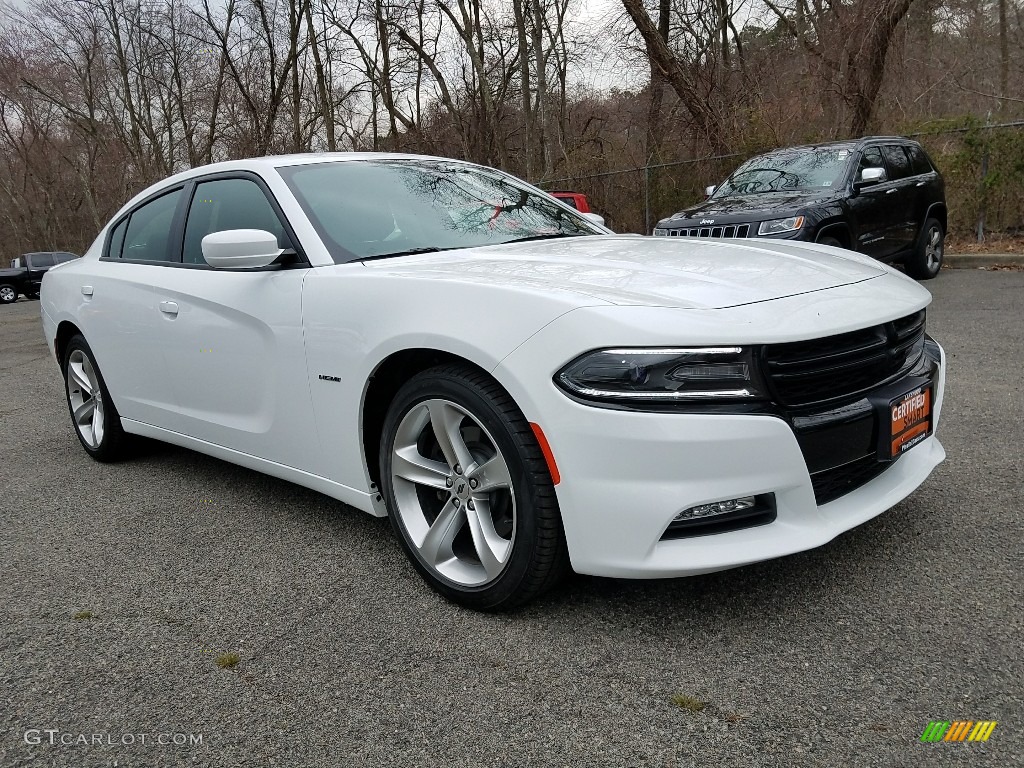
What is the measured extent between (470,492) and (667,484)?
0.70 meters

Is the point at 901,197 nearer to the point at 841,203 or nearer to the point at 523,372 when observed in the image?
the point at 841,203

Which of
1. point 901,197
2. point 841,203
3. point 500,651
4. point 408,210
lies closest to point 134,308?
point 408,210

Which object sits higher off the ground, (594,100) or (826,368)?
(594,100)

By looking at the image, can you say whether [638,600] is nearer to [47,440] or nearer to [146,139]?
[47,440]

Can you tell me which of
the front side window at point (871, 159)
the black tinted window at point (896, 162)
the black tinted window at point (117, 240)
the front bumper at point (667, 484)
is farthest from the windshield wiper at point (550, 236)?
the black tinted window at point (896, 162)

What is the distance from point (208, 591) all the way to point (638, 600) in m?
1.50

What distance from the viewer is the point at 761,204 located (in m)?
8.17

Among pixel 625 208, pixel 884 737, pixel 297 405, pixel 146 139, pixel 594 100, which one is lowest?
pixel 884 737

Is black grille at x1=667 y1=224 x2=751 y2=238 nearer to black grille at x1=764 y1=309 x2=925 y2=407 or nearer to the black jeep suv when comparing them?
the black jeep suv

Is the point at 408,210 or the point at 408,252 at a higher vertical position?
the point at 408,210

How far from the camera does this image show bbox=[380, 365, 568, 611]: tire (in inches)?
87.5

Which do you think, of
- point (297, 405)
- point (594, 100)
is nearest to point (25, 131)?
point (594, 100)

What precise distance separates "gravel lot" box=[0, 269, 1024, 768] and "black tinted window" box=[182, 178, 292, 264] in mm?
1239

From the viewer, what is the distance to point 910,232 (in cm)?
922
